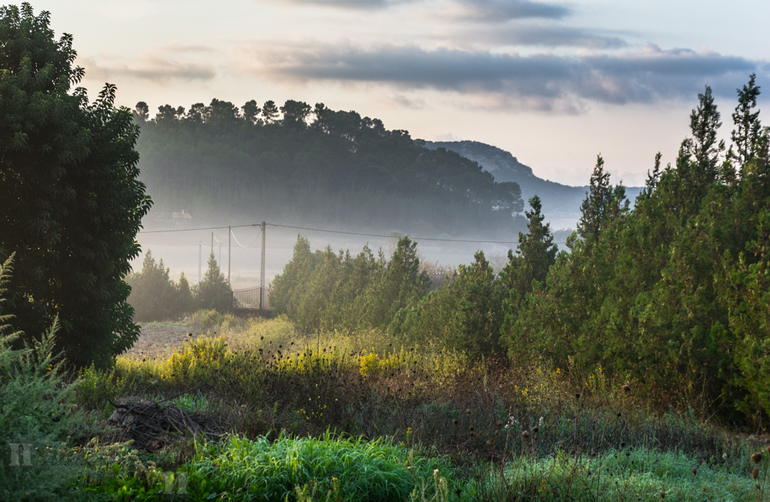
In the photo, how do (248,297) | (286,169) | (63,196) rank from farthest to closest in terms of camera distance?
1. (286,169)
2. (248,297)
3. (63,196)

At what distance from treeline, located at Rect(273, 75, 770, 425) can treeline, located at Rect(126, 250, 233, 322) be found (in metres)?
19.1

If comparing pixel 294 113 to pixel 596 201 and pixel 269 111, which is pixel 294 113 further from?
pixel 596 201

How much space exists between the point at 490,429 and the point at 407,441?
42.9 inches

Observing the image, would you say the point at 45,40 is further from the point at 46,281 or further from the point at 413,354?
the point at 413,354

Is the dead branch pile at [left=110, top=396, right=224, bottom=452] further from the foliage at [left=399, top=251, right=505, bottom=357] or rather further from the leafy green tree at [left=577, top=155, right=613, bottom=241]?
the leafy green tree at [left=577, top=155, right=613, bottom=241]

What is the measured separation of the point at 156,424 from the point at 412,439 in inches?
96.1

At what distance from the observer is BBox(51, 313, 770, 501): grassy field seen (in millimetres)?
4195

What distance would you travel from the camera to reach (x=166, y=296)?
29.6 meters

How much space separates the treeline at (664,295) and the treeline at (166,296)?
19068 millimetres

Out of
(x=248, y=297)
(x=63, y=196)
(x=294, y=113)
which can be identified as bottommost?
(x=248, y=297)

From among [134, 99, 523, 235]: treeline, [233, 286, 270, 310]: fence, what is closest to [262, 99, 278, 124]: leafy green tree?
[134, 99, 523, 235]: treeline

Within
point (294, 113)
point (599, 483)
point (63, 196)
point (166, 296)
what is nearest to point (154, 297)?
point (166, 296)

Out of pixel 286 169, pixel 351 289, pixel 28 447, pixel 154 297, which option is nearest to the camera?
pixel 28 447

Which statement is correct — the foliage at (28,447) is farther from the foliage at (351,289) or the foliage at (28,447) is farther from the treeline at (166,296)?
the treeline at (166,296)
